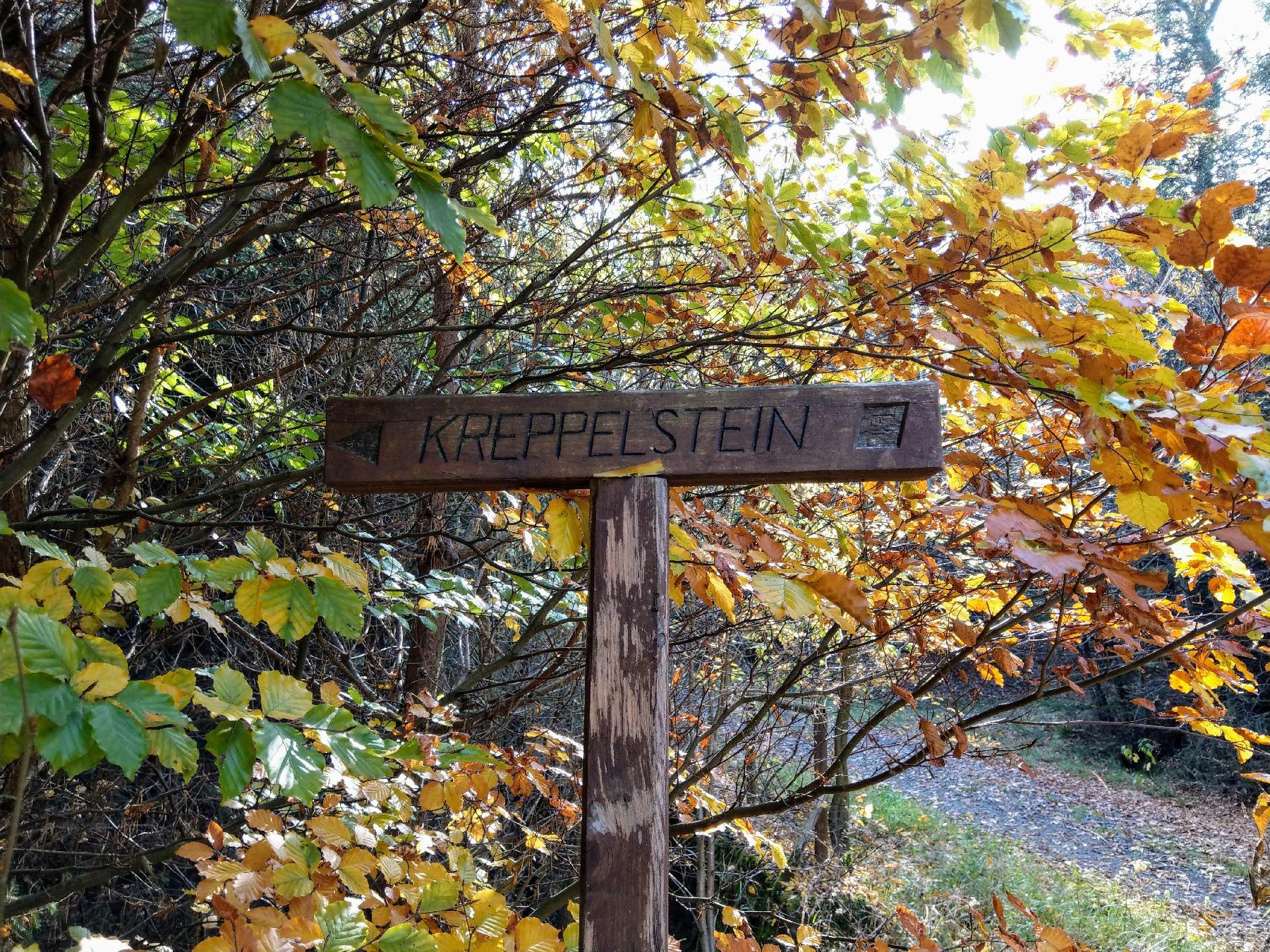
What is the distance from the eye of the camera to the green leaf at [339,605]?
1123mm

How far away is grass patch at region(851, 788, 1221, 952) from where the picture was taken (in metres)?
5.80

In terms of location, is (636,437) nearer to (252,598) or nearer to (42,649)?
(252,598)

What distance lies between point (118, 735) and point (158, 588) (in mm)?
353

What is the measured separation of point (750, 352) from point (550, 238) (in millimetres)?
1266

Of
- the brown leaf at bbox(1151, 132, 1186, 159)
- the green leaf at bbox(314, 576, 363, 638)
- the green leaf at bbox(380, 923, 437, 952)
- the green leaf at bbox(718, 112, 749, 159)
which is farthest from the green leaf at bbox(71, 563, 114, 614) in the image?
the brown leaf at bbox(1151, 132, 1186, 159)

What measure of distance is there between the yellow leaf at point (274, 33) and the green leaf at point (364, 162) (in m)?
0.07

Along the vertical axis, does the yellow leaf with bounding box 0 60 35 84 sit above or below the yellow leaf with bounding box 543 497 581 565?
above

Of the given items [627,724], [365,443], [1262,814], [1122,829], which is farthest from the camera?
[1122,829]

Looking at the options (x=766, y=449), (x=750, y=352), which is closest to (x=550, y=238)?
(x=750, y=352)

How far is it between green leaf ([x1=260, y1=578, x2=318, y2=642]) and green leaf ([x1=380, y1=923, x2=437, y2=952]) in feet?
1.49

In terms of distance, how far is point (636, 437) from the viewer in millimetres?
1285

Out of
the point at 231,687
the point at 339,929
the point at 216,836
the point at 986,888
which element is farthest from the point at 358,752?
the point at 986,888

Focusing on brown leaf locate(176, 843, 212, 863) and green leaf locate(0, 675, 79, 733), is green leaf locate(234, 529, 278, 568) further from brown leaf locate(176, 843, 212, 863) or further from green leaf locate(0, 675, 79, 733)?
brown leaf locate(176, 843, 212, 863)

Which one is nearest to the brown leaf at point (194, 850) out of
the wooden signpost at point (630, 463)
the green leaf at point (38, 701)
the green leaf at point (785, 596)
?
the wooden signpost at point (630, 463)
